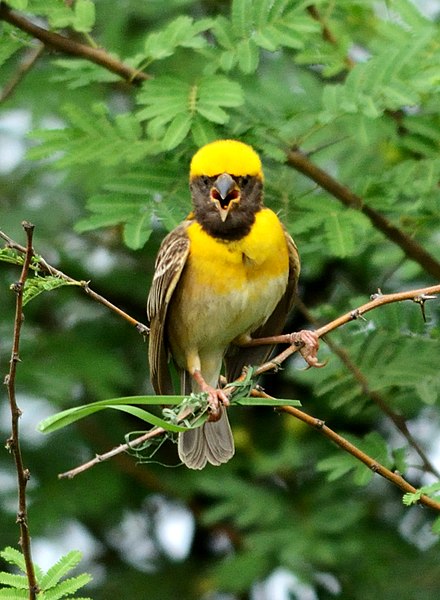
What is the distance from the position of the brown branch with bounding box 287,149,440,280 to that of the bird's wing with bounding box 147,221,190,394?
1.77 feet

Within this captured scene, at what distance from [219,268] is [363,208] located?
70 centimetres

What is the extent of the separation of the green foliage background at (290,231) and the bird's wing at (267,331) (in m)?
0.17

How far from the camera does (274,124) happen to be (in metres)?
4.54

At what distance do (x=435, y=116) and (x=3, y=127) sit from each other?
2761 mm

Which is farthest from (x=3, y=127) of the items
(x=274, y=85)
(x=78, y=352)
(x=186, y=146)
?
(x=186, y=146)

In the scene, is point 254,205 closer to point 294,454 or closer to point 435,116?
point 435,116

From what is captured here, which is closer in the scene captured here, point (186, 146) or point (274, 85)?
point (186, 146)

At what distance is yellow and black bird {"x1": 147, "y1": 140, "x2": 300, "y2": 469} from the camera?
4129mm

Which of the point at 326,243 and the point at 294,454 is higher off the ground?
the point at 326,243

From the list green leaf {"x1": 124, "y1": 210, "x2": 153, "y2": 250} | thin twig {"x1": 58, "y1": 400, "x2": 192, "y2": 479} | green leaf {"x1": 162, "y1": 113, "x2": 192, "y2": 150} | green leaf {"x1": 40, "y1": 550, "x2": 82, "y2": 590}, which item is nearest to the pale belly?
green leaf {"x1": 124, "y1": 210, "x2": 153, "y2": 250}

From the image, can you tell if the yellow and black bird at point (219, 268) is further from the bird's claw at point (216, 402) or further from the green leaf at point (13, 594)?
the green leaf at point (13, 594)

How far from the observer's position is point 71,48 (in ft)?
14.6

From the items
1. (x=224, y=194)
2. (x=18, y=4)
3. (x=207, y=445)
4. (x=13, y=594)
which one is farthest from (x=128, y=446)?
(x=18, y=4)

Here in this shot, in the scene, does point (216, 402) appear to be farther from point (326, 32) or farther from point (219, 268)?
point (326, 32)
